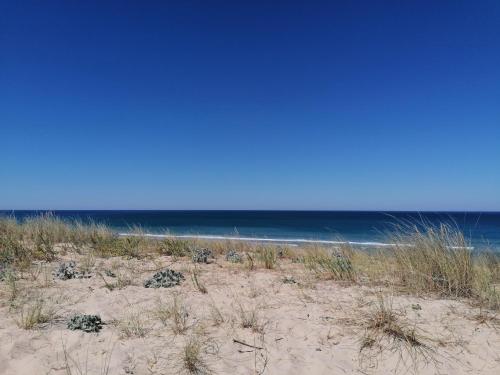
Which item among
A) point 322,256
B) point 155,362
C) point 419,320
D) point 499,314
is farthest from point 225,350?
point 322,256

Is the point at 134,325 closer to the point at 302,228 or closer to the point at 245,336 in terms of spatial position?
the point at 245,336

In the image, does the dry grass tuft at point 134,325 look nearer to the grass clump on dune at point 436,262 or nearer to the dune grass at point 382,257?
the dune grass at point 382,257

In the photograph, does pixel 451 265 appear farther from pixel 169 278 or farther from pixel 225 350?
pixel 169 278

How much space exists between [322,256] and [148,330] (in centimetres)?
427

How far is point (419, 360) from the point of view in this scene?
275 centimetres

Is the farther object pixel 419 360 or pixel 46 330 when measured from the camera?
pixel 46 330

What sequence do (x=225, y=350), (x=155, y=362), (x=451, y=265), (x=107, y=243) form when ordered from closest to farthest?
(x=155, y=362), (x=225, y=350), (x=451, y=265), (x=107, y=243)

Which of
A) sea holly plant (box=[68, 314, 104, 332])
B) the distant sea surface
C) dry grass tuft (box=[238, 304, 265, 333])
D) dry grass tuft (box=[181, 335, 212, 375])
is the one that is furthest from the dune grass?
dry grass tuft (box=[181, 335, 212, 375])

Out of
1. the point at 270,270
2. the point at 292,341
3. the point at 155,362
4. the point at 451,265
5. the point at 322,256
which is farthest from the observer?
the point at 322,256

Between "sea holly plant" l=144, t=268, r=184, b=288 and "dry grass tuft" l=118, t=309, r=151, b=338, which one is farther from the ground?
"sea holly plant" l=144, t=268, r=184, b=288

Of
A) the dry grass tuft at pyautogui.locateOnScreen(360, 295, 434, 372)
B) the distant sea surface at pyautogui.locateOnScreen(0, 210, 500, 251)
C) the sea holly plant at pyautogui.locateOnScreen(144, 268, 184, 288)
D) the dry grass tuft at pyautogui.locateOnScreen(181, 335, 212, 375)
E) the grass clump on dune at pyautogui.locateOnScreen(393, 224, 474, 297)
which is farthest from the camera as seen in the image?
the distant sea surface at pyautogui.locateOnScreen(0, 210, 500, 251)

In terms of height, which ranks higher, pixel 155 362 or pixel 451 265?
pixel 451 265

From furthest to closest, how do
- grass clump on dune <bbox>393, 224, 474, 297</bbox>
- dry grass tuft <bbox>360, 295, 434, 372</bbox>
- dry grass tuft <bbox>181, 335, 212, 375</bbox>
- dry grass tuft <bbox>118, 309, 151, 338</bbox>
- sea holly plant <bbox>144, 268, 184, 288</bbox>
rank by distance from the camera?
sea holly plant <bbox>144, 268, 184, 288</bbox>
grass clump on dune <bbox>393, 224, 474, 297</bbox>
dry grass tuft <bbox>118, 309, 151, 338</bbox>
dry grass tuft <bbox>360, 295, 434, 372</bbox>
dry grass tuft <bbox>181, 335, 212, 375</bbox>

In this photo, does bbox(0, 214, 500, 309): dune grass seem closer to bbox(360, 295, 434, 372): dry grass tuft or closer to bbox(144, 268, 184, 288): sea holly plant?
bbox(144, 268, 184, 288): sea holly plant
